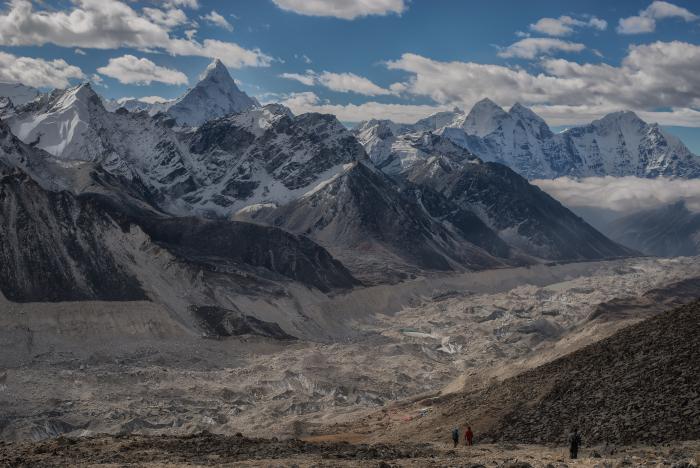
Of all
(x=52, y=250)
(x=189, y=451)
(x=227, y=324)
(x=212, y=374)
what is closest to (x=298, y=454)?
(x=189, y=451)

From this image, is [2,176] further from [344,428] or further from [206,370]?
[344,428]

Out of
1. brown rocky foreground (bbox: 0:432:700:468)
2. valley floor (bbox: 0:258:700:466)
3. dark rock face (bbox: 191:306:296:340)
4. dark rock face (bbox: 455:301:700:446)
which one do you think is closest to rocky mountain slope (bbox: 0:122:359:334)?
dark rock face (bbox: 191:306:296:340)

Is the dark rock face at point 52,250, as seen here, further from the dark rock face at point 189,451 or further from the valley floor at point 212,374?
the dark rock face at point 189,451

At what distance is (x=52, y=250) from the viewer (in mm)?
134500

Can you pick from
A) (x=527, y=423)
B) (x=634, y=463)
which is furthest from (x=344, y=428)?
(x=634, y=463)

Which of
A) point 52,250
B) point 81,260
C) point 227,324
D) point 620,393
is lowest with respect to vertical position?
point 227,324

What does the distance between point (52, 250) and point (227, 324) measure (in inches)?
1281

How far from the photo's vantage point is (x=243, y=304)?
166 meters

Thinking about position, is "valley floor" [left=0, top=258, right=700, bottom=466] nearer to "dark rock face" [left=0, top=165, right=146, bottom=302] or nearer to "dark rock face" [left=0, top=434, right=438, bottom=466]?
"dark rock face" [left=0, top=165, right=146, bottom=302]

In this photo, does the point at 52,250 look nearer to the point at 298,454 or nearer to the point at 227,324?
the point at 227,324

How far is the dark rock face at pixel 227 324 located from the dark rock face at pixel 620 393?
91756 millimetres

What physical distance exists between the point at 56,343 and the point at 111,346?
824 centimetres

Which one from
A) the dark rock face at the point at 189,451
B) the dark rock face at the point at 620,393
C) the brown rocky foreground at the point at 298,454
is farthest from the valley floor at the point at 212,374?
the dark rock face at the point at 189,451

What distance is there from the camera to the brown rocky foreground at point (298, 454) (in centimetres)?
3484
